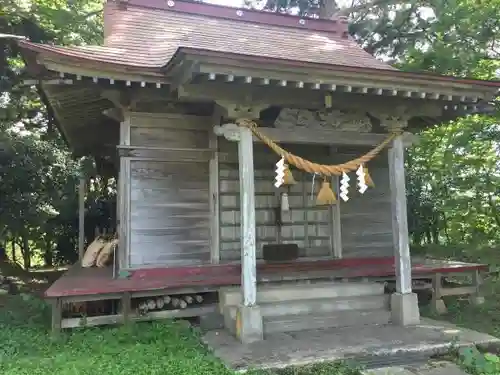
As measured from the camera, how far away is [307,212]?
793cm

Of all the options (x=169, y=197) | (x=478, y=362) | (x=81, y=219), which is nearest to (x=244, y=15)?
(x=169, y=197)

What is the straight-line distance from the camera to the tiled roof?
724 centimetres

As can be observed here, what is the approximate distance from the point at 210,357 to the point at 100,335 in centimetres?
152

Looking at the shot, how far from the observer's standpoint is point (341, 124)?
20.8ft

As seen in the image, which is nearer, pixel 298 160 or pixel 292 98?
pixel 298 160

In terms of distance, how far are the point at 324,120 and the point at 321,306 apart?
8.56 ft

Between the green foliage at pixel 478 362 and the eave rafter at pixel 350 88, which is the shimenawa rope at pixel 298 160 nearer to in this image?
the eave rafter at pixel 350 88

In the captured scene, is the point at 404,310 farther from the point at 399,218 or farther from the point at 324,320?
the point at 399,218

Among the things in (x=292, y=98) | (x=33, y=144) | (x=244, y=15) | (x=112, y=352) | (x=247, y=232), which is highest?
(x=244, y=15)

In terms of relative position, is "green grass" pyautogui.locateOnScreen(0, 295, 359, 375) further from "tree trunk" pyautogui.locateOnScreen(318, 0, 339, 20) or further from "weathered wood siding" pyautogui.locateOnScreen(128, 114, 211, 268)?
"tree trunk" pyautogui.locateOnScreen(318, 0, 339, 20)

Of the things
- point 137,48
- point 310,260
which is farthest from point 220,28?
point 310,260

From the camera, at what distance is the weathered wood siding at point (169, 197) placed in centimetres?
665

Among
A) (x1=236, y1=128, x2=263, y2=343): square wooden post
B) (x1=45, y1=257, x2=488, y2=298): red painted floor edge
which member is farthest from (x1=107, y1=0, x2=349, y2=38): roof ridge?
(x1=45, y1=257, x2=488, y2=298): red painted floor edge

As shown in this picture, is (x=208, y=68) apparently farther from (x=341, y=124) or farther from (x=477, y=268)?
(x=477, y=268)
